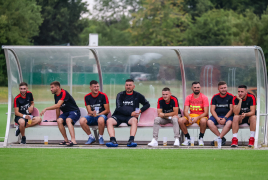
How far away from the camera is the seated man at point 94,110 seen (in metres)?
9.16

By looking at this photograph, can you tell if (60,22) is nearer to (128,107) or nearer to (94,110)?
(94,110)

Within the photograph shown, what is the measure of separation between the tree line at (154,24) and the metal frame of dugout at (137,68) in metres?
21.4

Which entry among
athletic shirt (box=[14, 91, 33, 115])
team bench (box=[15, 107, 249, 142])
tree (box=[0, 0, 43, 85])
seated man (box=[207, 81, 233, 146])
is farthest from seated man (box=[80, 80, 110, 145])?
tree (box=[0, 0, 43, 85])

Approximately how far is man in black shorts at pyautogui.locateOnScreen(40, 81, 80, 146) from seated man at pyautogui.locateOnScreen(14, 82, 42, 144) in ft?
1.52

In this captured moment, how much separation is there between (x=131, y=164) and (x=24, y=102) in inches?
148

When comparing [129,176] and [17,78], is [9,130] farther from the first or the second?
[129,176]

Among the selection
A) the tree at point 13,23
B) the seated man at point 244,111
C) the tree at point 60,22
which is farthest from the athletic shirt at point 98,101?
the tree at point 60,22

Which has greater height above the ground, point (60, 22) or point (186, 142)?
point (60, 22)

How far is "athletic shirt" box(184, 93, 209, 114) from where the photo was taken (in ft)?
30.4

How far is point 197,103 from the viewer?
9312 mm

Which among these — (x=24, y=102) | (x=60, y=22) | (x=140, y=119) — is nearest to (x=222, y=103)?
(x=140, y=119)

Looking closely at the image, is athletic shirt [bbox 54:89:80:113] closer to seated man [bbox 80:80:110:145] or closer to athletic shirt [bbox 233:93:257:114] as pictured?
seated man [bbox 80:80:110:145]

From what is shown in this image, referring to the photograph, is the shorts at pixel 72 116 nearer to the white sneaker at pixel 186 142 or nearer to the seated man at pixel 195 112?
the seated man at pixel 195 112

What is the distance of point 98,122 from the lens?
356 inches
